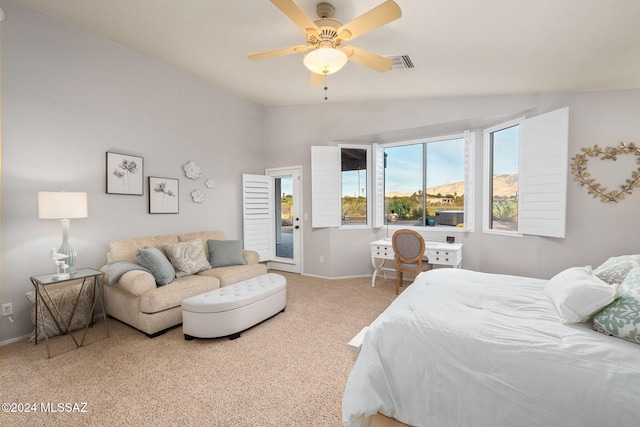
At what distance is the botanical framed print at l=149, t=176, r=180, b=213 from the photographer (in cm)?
353

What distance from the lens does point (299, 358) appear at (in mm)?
2211

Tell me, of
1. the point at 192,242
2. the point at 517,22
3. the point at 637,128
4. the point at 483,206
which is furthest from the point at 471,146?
the point at 192,242

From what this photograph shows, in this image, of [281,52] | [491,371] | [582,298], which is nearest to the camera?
[491,371]

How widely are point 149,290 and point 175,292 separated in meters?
0.23

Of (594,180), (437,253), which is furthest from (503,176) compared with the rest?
(437,253)

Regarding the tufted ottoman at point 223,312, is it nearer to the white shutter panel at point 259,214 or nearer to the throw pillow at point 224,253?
the throw pillow at point 224,253

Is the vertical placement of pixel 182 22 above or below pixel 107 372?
above

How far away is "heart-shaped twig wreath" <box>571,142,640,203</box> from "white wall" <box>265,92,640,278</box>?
6cm

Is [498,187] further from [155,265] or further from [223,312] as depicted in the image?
[155,265]

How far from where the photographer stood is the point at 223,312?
2461 mm

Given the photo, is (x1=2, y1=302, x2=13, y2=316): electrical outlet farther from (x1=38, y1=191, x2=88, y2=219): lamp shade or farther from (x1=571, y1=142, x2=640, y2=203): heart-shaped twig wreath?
(x1=571, y1=142, x2=640, y2=203): heart-shaped twig wreath

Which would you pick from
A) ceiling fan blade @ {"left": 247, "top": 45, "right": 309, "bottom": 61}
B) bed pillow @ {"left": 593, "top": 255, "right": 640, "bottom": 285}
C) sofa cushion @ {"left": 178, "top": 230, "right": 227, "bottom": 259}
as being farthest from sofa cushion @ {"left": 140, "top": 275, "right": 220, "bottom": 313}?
bed pillow @ {"left": 593, "top": 255, "right": 640, "bottom": 285}

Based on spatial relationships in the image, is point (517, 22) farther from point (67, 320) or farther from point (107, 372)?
point (67, 320)

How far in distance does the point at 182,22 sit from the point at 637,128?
→ 15.2 feet
